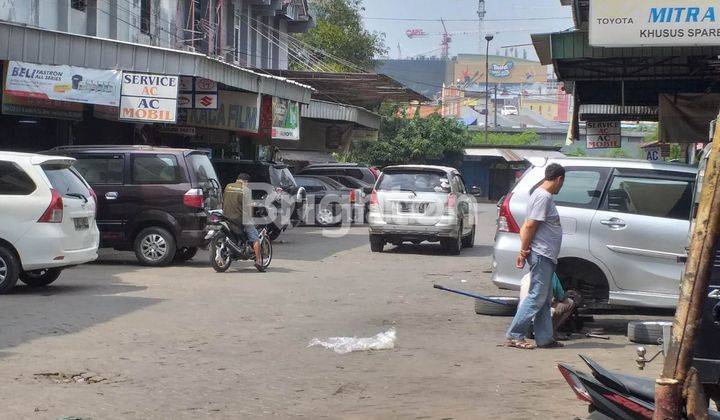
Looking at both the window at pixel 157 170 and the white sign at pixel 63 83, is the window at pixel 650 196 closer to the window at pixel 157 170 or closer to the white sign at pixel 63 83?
the window at pixel 157 170

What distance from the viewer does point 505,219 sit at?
11312 mm

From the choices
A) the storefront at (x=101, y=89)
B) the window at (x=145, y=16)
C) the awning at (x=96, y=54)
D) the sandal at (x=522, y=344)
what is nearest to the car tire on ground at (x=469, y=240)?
the storefront at (x=101, y=89)

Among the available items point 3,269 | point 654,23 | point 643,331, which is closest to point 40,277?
point 3,269

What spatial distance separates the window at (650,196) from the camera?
11109 mm

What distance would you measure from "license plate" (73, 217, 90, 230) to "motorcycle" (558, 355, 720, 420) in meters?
9.67

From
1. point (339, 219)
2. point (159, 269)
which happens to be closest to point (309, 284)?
point (159, 269)

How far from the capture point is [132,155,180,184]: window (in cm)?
1741

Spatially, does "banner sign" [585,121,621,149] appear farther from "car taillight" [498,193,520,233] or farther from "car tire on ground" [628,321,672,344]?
"car tire on ground" [628,321,672,344]

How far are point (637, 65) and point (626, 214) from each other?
199 inches

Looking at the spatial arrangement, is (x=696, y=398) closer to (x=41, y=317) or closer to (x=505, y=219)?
(x=505, y=219)

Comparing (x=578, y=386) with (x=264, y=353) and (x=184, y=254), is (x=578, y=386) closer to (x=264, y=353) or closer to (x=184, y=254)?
(x=264, y=353)

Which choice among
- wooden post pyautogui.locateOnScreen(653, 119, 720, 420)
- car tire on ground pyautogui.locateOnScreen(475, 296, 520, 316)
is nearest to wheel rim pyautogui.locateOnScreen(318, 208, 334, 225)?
car tire on ground pyautogui.locateOnScreen(475, 296, 520, 316)

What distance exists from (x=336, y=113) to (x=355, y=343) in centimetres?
2674

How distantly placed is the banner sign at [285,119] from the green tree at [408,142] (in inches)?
1221
